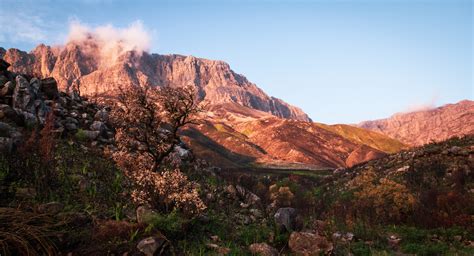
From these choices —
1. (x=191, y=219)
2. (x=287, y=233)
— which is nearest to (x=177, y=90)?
(x=191, y=219)

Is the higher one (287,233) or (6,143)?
(6,143)

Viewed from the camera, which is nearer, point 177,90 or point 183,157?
point 177,90

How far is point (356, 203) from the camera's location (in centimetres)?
2475

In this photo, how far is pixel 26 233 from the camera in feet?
26.8

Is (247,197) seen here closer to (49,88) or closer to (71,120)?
(71,120)

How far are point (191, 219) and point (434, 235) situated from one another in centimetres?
1184

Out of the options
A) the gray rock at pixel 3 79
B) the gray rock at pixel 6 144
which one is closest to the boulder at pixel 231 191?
the gray rock at pixel 6 144

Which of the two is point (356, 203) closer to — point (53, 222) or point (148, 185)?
point (148, 185)

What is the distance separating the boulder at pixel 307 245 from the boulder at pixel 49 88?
53.5ft

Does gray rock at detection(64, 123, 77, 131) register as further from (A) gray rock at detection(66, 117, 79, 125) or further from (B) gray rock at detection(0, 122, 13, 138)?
(B) gray rock at detection(0, 122, 13, 138)

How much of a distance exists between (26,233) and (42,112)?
38.4 ft

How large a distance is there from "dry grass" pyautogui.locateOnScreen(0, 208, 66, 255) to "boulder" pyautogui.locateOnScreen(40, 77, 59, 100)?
1351 cm

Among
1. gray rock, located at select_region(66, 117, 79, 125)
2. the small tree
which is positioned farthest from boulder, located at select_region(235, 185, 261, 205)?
gray rock, located at select_region(66, 117, 79, 125)

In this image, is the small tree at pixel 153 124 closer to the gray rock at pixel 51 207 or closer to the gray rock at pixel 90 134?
the gray rock at pixel 51 207
